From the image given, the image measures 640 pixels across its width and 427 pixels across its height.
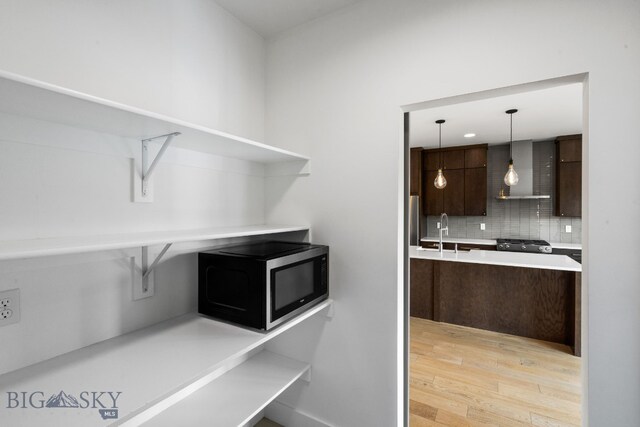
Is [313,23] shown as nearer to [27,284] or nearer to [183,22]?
[183,22]

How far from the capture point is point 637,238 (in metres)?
1.06

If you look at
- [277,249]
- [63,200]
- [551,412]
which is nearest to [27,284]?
[63,200]

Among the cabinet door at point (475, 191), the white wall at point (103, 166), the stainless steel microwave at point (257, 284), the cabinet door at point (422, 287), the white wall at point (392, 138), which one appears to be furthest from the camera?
the cabinet door at point (475, 191)

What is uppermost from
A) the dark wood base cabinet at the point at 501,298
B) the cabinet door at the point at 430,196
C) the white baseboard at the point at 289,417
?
the cabinet door at the point at 430,196

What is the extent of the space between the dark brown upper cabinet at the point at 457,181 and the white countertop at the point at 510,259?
5.29 feet

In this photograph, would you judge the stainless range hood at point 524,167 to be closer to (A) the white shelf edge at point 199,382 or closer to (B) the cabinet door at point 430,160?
(B) the cabinet door at point 430,160

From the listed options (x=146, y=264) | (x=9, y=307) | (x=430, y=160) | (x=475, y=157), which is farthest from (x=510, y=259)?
(x=9, y=307)

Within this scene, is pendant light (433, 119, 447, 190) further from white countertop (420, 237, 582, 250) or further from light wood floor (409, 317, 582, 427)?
light wood floor (409, 317, 582, 427)

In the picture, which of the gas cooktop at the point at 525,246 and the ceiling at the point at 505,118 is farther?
the gas cooktop at the point at 525,246

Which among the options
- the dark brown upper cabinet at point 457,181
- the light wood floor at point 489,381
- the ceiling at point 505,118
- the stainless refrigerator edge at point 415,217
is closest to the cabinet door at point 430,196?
the dark brown upper cabinet at point 457,181

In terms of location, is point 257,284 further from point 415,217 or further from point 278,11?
point 415,217

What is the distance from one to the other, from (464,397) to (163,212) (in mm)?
2392

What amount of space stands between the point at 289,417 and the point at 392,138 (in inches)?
71.3

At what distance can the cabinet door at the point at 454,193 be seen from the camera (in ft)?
16.4
